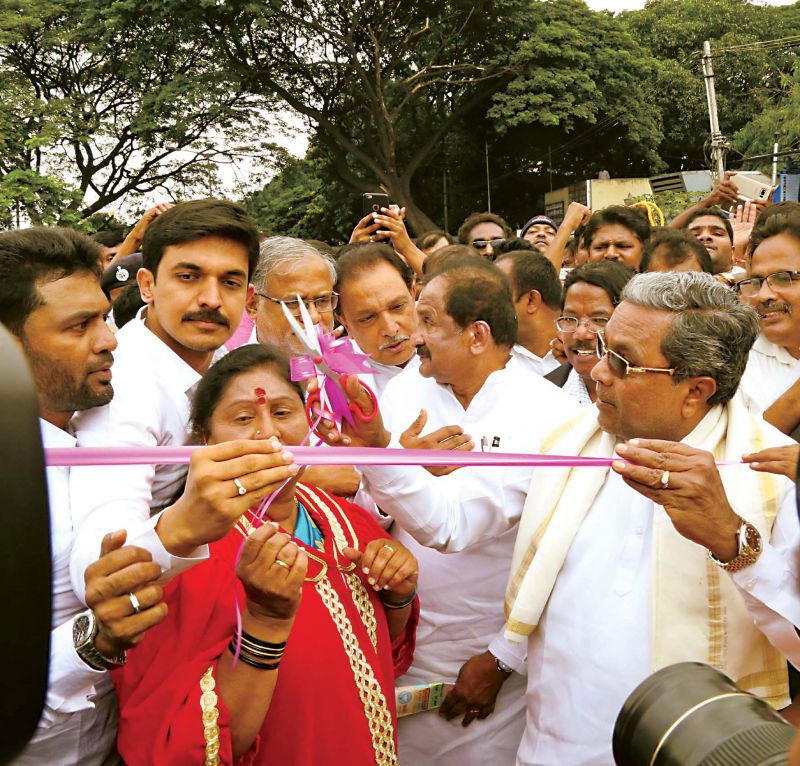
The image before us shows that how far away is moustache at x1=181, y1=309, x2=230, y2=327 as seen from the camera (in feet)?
9.74

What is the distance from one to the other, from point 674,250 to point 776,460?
292cm

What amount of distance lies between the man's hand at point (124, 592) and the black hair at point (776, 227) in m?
3.12

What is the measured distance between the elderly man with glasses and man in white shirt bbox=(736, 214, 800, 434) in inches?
46.3

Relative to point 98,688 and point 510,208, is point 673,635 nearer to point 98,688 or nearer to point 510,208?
point 98,688

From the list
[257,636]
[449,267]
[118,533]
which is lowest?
[257,636]

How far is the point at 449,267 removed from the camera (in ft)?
11.4

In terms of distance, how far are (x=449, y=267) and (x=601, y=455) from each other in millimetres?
1149

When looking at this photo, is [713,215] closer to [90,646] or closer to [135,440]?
[135,440]

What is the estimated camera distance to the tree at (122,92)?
19.9 metres

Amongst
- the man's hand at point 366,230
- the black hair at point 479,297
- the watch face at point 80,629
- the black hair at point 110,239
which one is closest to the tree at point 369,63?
the black hair at point 110,239

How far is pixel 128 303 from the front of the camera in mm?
4723

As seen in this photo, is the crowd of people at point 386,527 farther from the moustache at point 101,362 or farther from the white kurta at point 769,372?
the white kurta at point 769,372

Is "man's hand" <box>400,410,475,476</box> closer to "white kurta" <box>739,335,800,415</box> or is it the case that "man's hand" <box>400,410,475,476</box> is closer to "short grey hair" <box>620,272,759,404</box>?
"short grey hair" <box>620,272,759,404</box>

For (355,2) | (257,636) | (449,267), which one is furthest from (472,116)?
(257,636)
